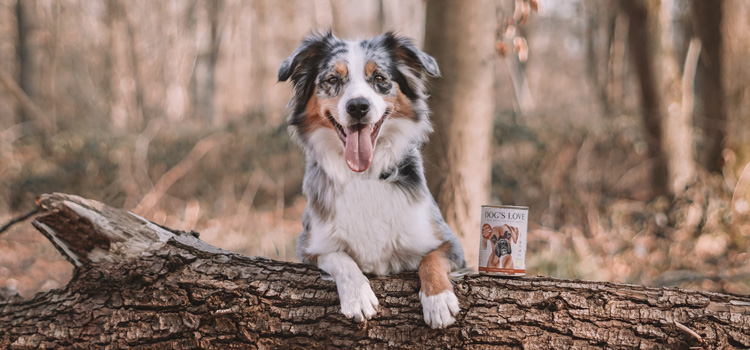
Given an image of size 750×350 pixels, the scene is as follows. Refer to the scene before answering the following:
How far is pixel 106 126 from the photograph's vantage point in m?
11.5

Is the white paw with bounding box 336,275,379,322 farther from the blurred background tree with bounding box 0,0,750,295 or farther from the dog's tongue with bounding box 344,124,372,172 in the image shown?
the blurred background tree with bounding box 0,0,750,295

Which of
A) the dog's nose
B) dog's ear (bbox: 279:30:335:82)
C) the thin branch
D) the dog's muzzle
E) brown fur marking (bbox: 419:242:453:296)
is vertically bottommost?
brown fur marking (bbox: 419:242:453:296)

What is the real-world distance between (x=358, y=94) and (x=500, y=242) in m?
1.11

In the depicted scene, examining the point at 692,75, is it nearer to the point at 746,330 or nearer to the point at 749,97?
the point at 749,97

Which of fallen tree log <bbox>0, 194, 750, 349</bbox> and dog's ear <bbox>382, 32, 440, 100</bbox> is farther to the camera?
dog's ear <bbox>382, 32, 440, 100</bbox>

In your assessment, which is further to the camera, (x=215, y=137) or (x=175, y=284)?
(x=215, y=137)

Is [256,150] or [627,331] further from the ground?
[256,150]

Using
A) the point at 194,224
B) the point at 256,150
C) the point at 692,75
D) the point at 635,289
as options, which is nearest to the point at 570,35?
the point at 692,75

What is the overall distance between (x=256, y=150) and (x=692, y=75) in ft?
22.6

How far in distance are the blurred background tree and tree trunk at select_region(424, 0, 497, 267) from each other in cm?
1

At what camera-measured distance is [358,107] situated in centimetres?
291

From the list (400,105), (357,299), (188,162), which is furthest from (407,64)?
(188,162)

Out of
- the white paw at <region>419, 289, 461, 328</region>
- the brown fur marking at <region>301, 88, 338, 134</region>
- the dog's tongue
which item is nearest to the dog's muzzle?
the white paw at <region>419, 289, 461, 328</region>

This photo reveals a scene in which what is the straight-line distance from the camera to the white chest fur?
3.08 meters
